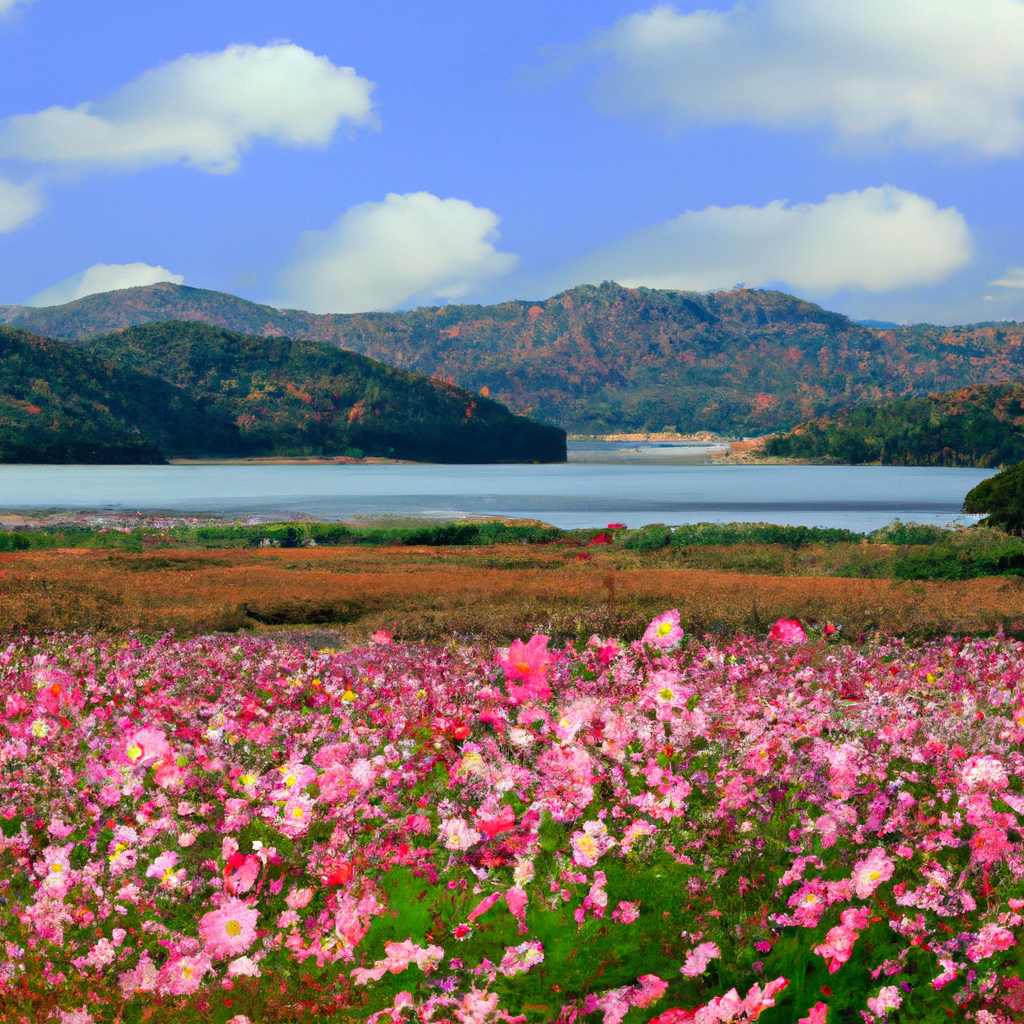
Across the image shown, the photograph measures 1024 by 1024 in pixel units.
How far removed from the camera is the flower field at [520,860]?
361 cm

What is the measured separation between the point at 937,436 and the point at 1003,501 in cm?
11755

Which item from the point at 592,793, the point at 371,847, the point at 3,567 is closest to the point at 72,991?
the point at 371,847

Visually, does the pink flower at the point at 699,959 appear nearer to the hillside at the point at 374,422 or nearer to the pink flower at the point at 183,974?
the pink flower at the point at 183,974

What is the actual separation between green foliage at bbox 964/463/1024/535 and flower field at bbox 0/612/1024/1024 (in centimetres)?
3219

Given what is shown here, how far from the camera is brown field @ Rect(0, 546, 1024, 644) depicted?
12461 millimetres

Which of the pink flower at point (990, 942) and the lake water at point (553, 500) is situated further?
the lake water at point (553, 500)

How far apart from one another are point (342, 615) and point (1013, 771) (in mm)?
11448

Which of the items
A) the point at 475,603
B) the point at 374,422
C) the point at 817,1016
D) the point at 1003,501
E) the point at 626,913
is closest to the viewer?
the point at 817,1016

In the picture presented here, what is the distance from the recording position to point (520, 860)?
3.90 meters

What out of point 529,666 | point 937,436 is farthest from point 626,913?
point 937,436

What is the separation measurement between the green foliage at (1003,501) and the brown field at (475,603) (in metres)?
18.3

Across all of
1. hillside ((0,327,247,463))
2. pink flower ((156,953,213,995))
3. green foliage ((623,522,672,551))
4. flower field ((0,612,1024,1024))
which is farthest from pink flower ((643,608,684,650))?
hillside ((0,327,247,463))

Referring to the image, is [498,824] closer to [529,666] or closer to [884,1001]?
[529,666]

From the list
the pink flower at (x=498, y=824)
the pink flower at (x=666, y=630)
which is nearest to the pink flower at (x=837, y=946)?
the pink flower at (x=498, y=824)
